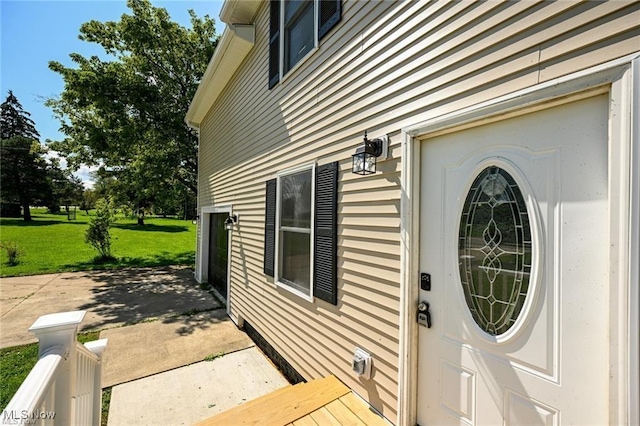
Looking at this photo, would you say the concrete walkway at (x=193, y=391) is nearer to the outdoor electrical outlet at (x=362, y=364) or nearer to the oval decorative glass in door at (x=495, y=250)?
the outdoor electrical outlet at (x=362, y=364)

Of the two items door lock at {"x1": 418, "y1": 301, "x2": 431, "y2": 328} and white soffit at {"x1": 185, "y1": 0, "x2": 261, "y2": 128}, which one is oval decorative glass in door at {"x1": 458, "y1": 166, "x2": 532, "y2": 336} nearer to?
door lock at {"x1": 418, "y1": 301, "x2": 431, "y2": 328}

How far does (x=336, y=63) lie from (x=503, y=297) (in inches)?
103

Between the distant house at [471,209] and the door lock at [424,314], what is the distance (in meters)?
0.02

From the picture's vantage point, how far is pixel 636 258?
1.10 meters

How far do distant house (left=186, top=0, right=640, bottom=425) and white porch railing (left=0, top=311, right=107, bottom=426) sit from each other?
6.33 ft

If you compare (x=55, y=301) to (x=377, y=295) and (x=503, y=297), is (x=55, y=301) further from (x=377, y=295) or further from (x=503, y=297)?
(x=503, y=297)

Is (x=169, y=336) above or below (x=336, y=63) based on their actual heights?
below

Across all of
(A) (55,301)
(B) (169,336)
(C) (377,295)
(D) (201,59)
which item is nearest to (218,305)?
(B) (169,336)

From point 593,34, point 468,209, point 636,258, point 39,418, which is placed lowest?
point 39,418

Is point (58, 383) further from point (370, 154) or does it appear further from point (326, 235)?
point (370, 154)

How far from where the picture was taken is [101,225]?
11211mm

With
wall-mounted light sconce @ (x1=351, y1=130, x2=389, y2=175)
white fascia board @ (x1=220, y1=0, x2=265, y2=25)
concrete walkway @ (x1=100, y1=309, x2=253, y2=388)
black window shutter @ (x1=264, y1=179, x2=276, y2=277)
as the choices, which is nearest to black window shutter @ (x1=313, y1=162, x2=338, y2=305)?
wall-mounted light sconce @ (x1=351, y1=130, x2=389, y2=175)

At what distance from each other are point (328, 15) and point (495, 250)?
9.66 feet

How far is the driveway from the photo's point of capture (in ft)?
18.0
